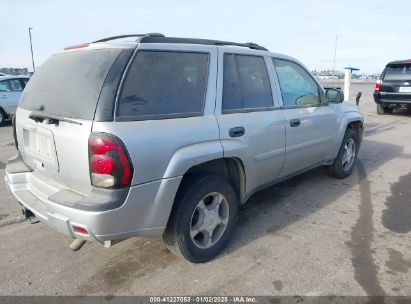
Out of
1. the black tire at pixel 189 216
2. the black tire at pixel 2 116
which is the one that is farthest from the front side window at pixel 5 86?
the black tire at pixel 189 216

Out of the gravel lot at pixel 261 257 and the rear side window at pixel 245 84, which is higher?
the rear side window at pixel 245 84

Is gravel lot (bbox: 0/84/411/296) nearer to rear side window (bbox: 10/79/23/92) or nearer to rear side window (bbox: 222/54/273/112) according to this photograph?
rear side window (bbox: 222/54/273/112)

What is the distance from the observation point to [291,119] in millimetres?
3693

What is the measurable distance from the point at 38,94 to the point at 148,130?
1.22 metres

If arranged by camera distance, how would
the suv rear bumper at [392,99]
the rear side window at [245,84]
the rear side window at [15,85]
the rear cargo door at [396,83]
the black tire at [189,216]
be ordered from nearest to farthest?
the black tire at [189,216] < the rear side window at [245,84] < the rear side window at [15,85] < the rear cargo door at [396,83] < the suv rear bumper at [392,99]

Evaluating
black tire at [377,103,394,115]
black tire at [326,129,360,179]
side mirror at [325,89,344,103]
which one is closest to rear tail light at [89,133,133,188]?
side mirror at [325,89,344,103]

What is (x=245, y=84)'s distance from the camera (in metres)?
3.26

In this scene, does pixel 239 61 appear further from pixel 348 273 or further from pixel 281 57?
pixel 348 273

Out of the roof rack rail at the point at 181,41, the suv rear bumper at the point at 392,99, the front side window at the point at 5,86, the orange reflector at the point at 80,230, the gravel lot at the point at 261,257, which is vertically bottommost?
the gravel lot at the point at 261,257

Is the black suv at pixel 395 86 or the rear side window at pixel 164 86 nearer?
the rear side window at pixel 164 86

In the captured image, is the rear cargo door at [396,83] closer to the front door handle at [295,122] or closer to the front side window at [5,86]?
the front door handle at [295,122]

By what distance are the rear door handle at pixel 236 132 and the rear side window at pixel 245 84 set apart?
0.18m

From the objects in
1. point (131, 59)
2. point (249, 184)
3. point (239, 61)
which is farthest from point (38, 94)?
point (249, 184)

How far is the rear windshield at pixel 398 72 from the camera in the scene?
37.4 feet
